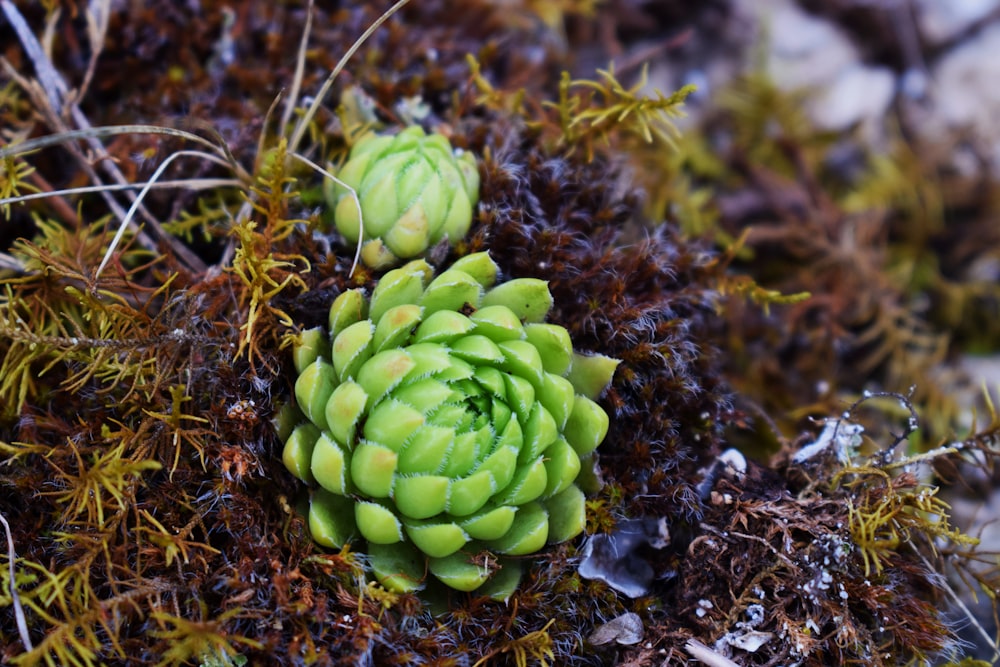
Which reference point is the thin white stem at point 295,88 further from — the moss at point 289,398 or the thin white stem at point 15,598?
the thin white stem at point 15,598

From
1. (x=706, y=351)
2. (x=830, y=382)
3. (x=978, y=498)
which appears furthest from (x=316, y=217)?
(x=978, y=498)

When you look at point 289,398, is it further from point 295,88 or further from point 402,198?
point 295,88

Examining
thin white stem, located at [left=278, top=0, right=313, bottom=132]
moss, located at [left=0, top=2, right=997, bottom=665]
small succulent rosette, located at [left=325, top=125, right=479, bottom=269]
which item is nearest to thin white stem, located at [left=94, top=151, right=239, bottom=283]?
moss, located at [left=0, top=2, right=997, bottom=665]

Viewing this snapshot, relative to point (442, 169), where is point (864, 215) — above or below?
below

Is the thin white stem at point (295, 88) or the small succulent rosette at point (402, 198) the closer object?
the small succulent rosette at point (402, 198)

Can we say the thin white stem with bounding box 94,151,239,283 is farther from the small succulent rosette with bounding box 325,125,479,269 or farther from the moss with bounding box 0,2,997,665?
the small succulent rosette with bounding box 325,125,479,269

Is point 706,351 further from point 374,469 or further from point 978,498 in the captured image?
point 978,498

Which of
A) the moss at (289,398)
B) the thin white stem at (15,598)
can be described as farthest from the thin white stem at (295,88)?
the thin white stem at (15,598)
